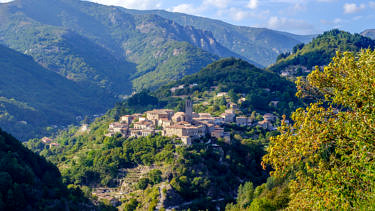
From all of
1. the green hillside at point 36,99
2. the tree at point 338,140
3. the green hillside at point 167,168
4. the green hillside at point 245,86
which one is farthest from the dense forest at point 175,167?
the green hillside at point 36,99

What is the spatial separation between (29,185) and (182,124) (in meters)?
27.3

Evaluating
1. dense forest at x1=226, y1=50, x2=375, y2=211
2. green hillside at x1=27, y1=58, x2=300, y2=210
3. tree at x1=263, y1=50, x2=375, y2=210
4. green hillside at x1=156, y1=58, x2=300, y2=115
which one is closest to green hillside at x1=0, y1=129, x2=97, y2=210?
green hillside at x1=27, y1=58, x2=300, y2=210

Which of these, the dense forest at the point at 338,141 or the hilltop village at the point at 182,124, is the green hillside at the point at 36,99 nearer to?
the hilltop village at the point at 182,124

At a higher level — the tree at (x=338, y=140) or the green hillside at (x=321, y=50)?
the green hillside at (x=321, y=50)

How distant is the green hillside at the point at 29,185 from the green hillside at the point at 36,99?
69.5m

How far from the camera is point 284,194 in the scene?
32.8m

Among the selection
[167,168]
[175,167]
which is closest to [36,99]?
[167,168]

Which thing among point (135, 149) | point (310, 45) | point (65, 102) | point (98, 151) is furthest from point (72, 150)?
point (310, 45)

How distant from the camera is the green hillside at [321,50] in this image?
139 meters

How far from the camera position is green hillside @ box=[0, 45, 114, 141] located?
124312 mm

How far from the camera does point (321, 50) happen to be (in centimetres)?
14700

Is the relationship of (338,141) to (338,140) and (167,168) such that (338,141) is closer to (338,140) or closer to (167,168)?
(338,140)

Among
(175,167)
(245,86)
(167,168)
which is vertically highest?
(245,86)

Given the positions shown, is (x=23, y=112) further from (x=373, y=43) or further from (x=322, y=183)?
(x=373, y=43)
